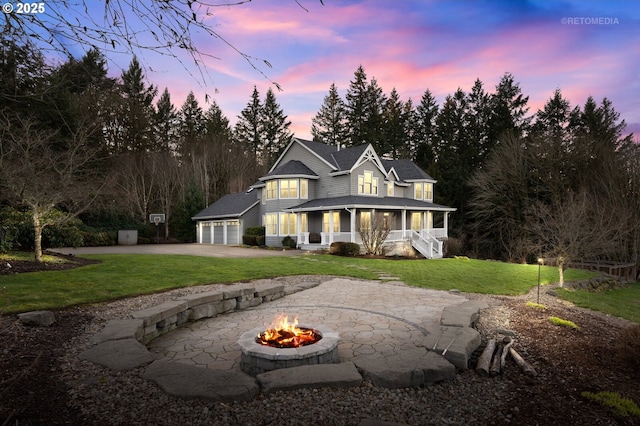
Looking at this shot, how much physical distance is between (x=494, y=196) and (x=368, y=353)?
103 feet

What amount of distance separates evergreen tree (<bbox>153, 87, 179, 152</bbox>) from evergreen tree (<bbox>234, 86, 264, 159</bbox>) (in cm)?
876

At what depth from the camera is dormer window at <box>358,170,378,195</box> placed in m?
25.5

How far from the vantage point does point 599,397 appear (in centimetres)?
397

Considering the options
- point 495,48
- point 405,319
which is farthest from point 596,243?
point 405,319

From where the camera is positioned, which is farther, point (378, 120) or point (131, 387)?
point (378, 120)

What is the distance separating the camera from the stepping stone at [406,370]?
13.1 ft

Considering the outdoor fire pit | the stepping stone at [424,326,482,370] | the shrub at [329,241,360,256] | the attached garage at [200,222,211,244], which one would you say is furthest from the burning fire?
the attached garage at [200,222,211,244]

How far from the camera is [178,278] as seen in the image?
35.0ft

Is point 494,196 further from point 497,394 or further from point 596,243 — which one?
point 497,394

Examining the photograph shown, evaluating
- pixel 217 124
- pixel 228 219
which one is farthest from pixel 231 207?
pixel 217 124

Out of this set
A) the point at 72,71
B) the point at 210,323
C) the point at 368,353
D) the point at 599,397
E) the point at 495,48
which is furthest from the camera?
the point at 495,48

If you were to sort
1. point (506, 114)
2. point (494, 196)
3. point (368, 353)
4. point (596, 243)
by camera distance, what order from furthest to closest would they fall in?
1. point (506, 114)
2. point (494, 196)
3. point (596, 243)
4. point (368, 353)

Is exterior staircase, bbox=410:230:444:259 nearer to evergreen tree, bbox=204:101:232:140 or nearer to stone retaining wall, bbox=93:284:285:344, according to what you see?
stone retaining wall, bbox=93:284:285:344

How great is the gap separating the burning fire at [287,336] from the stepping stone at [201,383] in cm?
92
